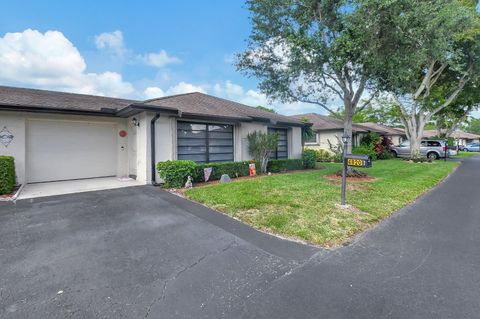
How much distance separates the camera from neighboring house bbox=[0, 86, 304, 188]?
26.3ft

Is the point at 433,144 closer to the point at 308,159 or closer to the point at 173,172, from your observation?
the point at 308,159

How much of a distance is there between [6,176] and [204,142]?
6.27 meters

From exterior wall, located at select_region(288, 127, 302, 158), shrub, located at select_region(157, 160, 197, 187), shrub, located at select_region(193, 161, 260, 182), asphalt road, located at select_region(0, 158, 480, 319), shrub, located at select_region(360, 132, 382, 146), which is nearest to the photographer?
asphalt road, located at select_region(0, 158, 480, 319)

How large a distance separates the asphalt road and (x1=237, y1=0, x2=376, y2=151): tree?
564cm

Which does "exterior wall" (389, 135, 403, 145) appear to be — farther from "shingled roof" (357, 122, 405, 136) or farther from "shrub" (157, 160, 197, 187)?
"shrub" (157, 160, 197, 187)

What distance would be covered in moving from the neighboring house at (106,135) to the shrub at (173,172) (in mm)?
766

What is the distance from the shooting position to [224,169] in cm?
980

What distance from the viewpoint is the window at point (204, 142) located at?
9578 millimetres

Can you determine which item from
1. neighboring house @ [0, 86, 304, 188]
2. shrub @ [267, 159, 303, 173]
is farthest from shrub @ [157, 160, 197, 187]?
shrub @ [267, 159, 303, 173]

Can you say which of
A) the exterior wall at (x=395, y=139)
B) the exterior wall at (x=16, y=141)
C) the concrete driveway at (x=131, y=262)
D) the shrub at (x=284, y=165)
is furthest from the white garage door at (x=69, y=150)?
the exterior wall at (x=395, y=139)

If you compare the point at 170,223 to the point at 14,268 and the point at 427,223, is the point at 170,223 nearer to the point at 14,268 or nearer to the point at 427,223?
the point at 14,268

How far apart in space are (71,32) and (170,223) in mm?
11787

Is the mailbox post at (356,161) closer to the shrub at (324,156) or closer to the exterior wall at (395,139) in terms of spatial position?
the shrub at (324,156)

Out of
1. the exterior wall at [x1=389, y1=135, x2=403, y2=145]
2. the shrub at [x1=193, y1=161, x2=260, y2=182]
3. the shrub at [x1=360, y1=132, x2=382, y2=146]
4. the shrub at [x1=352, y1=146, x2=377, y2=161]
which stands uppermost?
the exterior wall at [x1=389, y1=135, x2=403, y2=145]
